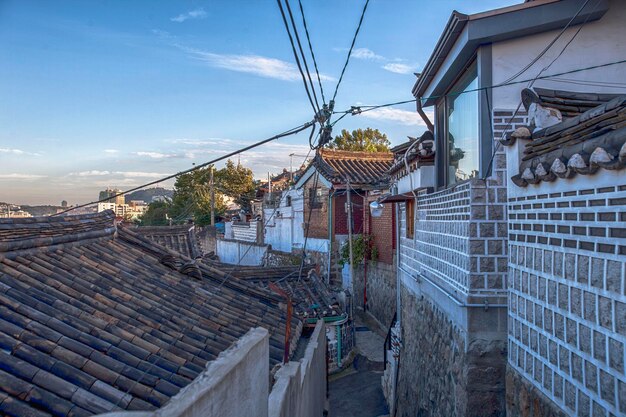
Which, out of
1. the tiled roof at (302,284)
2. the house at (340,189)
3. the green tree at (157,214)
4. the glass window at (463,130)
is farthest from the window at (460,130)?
the green tree at (157,214)

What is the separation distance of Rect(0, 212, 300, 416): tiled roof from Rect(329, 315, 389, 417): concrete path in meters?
5.29

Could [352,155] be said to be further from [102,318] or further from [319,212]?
[102,318]

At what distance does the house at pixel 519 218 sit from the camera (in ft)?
11.8

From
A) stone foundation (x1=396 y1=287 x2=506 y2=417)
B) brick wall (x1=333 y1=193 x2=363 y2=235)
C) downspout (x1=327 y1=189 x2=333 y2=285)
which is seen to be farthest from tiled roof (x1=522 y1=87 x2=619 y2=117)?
downspout (x1=327 y1=189 x2=333 y2=285)

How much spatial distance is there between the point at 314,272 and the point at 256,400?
35.2 feet

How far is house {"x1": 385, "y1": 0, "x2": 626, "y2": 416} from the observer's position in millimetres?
3602

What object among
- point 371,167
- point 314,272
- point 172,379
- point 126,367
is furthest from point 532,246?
point 371,167

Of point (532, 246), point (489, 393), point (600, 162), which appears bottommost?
point (489, 393)

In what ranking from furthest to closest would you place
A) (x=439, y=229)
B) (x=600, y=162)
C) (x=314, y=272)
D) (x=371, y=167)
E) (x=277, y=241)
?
(x=277, y=241) → (x=371, y=167) → (x=314, y=272) → (x=439, y=229) → (x=600, y=162)

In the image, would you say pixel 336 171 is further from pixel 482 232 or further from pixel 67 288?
pixel 67 288

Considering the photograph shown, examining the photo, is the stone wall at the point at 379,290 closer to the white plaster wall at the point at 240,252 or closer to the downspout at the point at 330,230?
the downspout at the point at 330,230

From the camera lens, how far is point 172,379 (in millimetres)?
3795

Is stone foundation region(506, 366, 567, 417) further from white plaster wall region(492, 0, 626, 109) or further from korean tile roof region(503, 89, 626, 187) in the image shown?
white plaster wall region(492, 0, 626, 109)

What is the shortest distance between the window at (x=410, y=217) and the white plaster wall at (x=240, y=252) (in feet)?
51.8
